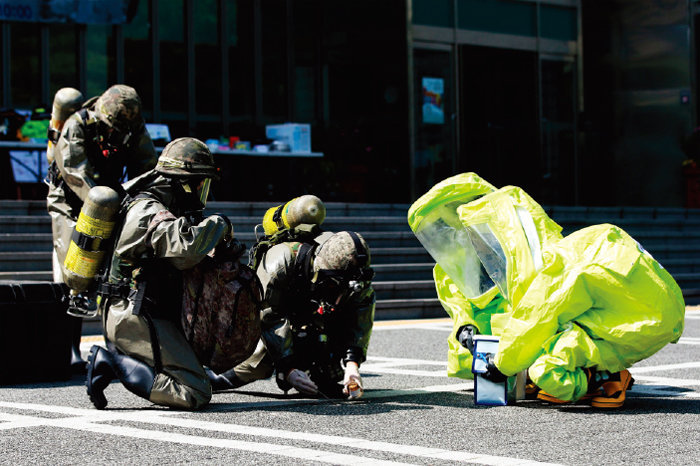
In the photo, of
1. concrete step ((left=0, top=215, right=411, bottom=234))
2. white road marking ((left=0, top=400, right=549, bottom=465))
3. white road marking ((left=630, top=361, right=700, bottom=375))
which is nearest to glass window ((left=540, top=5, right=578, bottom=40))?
concrete step ((left=0, top=215, right=411, bottom=234))

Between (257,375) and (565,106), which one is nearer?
(257,375)

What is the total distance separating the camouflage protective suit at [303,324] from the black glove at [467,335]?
611 millimetres

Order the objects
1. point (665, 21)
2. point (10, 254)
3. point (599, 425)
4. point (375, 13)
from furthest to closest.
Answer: point (665, 21), point (375, 13), point (10, 254), point (599, 425)

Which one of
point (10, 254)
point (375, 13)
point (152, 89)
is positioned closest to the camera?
point (10, 254)

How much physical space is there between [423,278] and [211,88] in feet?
23.1

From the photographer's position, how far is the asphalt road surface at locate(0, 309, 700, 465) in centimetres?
508

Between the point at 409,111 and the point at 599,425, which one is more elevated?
the point at 409,111

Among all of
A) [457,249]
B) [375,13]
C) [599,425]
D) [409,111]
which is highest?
[375,13]

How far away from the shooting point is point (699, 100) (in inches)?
1015

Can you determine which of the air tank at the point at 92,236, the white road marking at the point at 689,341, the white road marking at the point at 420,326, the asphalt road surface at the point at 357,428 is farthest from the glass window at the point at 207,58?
the air tank at the point at 92,236

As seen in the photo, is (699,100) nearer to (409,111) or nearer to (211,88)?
(409,111)

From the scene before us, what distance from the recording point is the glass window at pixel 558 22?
24.7 m

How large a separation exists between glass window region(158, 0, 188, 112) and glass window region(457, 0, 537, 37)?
6.24m

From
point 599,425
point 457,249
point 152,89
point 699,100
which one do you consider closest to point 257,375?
point 457,249
